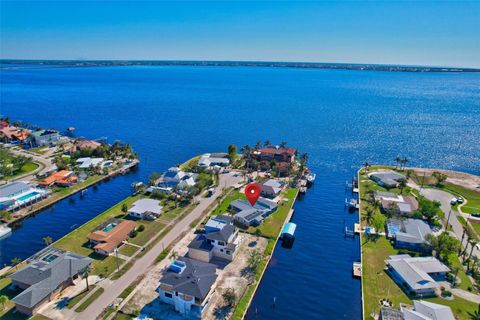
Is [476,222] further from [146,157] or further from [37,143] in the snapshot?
[37,143]

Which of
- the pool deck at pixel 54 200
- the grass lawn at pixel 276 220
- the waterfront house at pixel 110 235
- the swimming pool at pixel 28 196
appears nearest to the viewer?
the waterfront house at pixel 110 235

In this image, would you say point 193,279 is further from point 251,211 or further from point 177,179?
point 177,179

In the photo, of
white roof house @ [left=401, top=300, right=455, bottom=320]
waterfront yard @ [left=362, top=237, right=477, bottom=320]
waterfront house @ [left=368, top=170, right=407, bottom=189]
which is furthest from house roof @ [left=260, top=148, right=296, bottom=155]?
white roof house @ [left=401, top=300, right=455, bottom=320]

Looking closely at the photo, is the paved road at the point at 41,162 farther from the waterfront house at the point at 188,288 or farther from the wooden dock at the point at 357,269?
the wooden dock at the point at 357,269

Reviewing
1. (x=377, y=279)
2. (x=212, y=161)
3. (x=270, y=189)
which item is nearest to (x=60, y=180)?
(x=212, y=161)

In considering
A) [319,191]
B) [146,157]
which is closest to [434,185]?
[319,191]

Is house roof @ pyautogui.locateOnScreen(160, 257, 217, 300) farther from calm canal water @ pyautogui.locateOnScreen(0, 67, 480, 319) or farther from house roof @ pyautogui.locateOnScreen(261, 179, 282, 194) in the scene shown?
house roof @ pyautogui.locateOnScreen(261, 179, 282, 194)

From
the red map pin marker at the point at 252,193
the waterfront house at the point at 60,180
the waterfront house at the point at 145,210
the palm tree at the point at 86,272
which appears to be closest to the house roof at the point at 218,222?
the red map pin marker at the point at 252,193
